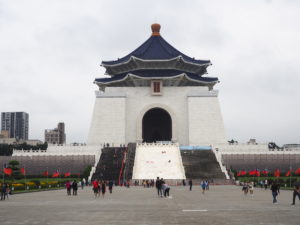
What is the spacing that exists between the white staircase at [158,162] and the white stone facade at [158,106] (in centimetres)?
685

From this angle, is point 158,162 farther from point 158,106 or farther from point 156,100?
point 156,100

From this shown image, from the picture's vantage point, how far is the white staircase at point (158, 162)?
3328cm

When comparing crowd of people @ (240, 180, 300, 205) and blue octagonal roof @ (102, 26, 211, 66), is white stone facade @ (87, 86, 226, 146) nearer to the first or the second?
blue octagonal roof @ (102, 26, 211, 66)

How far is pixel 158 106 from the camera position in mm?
47438

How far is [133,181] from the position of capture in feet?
104

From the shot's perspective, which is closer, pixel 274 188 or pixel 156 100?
pixel 274 188

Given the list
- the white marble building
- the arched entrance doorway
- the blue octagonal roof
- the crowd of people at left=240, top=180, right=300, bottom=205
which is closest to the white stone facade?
the white marble building

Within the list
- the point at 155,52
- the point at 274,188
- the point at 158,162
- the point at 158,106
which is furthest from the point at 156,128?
the point at 274,188

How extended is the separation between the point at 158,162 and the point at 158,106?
1259 cm

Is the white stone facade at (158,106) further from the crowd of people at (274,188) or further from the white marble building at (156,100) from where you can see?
the crowd of people at (274,188)

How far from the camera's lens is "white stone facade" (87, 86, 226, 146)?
45.8 metres

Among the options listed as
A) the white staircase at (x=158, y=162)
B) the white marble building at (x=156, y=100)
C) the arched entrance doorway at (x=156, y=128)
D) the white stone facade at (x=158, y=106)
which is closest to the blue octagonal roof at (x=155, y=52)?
the white marble building at (x=156, y=100)

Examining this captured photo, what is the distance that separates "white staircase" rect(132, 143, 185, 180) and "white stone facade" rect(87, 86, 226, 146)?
22.5 feet

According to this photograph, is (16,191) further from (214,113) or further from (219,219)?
(214,113)
